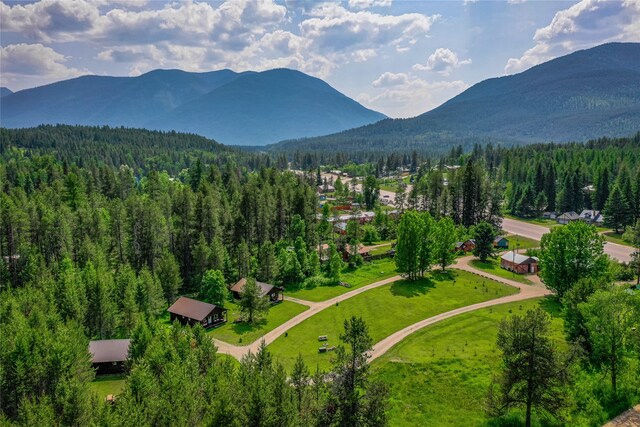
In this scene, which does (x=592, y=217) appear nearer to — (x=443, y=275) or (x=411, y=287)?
(x=443, y=275)

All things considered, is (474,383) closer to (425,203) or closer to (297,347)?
(297,347)

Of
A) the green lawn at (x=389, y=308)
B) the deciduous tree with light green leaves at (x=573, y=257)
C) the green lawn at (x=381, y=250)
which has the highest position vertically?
the deciduous tree with light green leaves at (x=573, y=257)

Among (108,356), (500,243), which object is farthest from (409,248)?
(108,356)

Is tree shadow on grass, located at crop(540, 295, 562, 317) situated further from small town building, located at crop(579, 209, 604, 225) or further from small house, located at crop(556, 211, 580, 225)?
small house, located at crop(556, 211, 580, 225)

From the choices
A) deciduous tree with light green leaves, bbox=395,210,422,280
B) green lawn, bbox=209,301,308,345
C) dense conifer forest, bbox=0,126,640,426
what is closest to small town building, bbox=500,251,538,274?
dense conifer forest, bbox=0,126,640,426

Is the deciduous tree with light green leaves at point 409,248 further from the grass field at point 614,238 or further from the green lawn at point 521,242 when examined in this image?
the grass field at point 614,238

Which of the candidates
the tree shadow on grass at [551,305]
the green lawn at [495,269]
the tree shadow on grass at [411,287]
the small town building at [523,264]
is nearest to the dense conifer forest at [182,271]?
the tree shadow on grass at [411,287]
